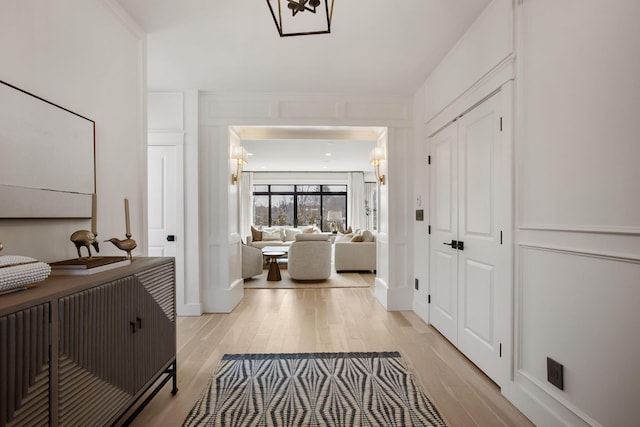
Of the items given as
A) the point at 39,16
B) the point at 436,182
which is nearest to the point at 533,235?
the point at 436,182

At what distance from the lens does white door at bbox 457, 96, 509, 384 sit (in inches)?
85.0

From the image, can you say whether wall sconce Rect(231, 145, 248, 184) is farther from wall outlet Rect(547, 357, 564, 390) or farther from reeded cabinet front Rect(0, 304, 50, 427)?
wall outlet Rect(547, 357, 564, 390)

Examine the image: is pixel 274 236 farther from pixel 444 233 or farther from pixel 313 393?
pixel 313 393

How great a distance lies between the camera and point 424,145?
353cm

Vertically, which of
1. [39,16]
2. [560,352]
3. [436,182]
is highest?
[39,16]

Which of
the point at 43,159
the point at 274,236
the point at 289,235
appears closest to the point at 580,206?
the point at 43,159

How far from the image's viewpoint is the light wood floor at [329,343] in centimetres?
188

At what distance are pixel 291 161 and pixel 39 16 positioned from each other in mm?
6585

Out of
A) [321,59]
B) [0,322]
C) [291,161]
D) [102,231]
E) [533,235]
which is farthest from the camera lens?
[291,161]

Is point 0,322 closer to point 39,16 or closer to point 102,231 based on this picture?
point 102,231

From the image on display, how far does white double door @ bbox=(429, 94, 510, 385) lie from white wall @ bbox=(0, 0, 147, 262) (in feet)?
8.51

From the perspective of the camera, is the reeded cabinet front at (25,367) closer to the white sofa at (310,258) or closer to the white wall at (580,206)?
the white wall at (580,206)

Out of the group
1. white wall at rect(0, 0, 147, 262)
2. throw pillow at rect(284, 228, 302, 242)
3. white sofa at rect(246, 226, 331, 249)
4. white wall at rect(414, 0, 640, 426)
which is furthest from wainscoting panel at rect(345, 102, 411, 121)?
throw pillow at rect(284, 228, 302, 242)

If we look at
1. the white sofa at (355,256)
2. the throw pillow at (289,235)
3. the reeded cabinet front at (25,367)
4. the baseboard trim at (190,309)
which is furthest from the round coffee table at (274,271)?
the reeded cabinet front at (25,367)
